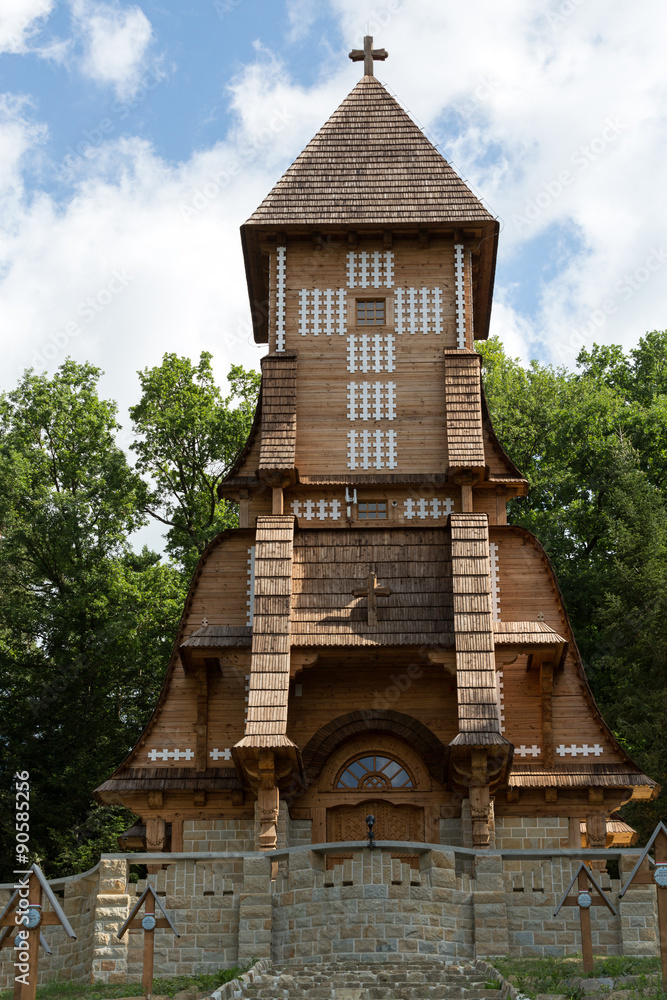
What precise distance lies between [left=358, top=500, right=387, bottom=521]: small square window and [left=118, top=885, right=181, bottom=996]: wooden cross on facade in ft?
31.5

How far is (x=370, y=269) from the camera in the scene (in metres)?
25.8

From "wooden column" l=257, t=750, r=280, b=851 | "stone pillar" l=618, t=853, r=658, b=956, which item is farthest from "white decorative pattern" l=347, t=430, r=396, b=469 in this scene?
"stone pillar" l=618, t=853, r=658, b=956

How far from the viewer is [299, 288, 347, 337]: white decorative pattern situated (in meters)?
25.4

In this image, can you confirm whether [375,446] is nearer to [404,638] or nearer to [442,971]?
[404,638]

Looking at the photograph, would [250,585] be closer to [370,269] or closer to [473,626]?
[473,626]

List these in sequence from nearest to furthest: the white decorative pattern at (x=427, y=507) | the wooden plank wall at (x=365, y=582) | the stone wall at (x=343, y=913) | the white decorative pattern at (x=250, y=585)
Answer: the stone wall at (x=343, y=913) → the wooden plank wall at (x=365, y=582) → the white decorative pattern at (x=250, y=585) → the white decorative pattern at (x=427, y=507)

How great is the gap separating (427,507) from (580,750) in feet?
16.6

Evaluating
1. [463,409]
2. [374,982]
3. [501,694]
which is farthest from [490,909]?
[463,409]

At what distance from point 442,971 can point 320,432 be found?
11.7 metres

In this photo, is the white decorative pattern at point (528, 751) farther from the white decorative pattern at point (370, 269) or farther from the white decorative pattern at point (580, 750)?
the white decorative pattern at point (370, 269)

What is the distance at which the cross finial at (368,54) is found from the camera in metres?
29.2

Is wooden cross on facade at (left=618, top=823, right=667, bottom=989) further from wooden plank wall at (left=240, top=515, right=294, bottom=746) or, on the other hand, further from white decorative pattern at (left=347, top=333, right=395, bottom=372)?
white decorative pattern at (left=347, top=333, right=395, bottom=372)

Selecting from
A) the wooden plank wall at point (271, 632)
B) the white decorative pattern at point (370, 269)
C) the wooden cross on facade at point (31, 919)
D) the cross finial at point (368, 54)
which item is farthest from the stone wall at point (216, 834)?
the cross finial at point (368, 54)

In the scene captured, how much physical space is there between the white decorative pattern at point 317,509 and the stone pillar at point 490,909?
878cm
